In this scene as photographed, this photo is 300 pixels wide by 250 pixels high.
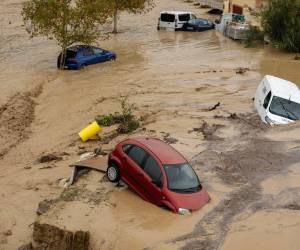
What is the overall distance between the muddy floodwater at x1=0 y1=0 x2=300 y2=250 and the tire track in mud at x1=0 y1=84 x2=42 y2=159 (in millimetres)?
41

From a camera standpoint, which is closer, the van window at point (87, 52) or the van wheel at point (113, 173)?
the van wheel at point (113, 173)

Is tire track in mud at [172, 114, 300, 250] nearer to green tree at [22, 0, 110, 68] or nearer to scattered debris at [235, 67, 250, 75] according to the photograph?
scattered debris at [235, 67, 250, 75]

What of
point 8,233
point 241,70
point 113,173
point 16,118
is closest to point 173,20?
point 241,70

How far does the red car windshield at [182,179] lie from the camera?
12174 mm

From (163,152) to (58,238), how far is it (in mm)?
2987

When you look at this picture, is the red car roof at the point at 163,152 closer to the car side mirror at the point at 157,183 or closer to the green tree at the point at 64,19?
the car side mirror at the point at 157,183

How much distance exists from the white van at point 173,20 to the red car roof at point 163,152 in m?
27.7

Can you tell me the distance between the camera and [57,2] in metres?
28.3

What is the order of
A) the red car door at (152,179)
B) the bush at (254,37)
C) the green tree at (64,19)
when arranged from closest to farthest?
the red car door at (152,179), the green tree at (64,19), the bush at (254,37)

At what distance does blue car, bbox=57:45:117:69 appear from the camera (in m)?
28.4

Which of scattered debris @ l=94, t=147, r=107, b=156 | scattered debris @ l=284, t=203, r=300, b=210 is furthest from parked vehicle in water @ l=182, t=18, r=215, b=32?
scattered debris @ l=284, t=203, r=300, b=210

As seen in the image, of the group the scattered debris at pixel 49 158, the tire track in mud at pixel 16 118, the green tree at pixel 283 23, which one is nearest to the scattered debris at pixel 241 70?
the green tree at pixel 283 23

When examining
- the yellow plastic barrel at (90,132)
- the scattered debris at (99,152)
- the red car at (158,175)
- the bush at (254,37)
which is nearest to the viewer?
the red car at (158,175)

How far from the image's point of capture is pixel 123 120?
19531 mm
